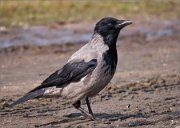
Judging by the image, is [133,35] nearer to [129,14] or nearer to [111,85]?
[129,14]

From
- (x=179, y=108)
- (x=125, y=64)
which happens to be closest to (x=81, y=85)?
(x=179, y=108)

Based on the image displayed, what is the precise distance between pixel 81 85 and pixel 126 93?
2.19 m

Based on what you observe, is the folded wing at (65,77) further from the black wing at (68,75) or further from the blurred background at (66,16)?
the blurred background at (66,16)

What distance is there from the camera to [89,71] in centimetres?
828

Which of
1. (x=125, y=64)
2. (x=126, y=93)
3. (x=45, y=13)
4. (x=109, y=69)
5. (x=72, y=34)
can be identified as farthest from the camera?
(x=45, y=13)

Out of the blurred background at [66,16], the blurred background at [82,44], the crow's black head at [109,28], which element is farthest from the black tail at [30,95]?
the blurred background at [66,16]

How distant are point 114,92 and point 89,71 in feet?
7.48

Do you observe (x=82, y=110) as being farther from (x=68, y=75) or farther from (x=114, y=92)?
(x=114, y=92)

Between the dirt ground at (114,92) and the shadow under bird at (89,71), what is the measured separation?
1.17 feet

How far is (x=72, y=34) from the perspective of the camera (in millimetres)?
18406

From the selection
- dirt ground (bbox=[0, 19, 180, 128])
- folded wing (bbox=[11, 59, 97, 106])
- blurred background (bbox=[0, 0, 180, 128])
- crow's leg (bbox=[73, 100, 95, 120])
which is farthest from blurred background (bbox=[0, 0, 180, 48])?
folded wing (bbox=[11, 59, 97, 106])

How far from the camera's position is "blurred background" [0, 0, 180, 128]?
349 inches

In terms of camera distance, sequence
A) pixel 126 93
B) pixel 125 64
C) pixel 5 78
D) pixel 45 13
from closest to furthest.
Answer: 1. pixel 126 93
2. pixel 5 78
3. pixel 125 64
4. pixel 45 13

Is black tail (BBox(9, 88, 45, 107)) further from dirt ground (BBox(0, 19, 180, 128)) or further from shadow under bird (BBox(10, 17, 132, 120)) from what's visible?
dirt ground (BBox(0, 19, 180, 128))
